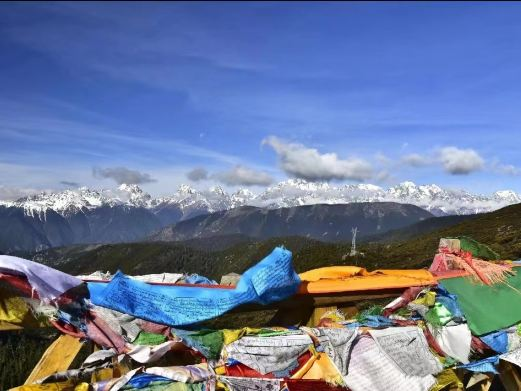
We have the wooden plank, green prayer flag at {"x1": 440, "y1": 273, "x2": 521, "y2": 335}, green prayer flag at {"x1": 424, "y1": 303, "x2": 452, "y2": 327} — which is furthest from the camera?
green prayer flag at {"x1": 440, "y1": 273, "x2": 521, "y2": 335}

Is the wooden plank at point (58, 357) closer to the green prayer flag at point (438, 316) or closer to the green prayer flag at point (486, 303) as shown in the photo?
the green prayer flag at point (438, 316)

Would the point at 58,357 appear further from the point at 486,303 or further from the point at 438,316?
the point at 486,303

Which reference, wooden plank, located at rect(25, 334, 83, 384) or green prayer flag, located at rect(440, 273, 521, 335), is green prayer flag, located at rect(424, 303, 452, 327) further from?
wooden plank, located at rect(25, 334, 83, 384)

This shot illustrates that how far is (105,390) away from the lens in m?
4.10

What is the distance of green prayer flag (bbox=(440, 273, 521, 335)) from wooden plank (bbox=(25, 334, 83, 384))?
15.7ft

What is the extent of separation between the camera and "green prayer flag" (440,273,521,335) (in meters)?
6.37

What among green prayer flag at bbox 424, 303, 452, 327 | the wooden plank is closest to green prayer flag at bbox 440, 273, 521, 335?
green prayer flag at bbox 424, 303, 452, 327

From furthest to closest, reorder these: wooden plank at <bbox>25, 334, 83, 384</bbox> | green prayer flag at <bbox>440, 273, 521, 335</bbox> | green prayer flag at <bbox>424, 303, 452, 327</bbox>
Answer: green prayer flag at <bbox>440, 273, 521, 335</bbox> < green prayer flag at <bbox>424, 303, 452, 327</bbox> < wooden plank at <bbox>25, 334, 83, 384</bbox>

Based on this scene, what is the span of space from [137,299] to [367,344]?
2658 millimetres

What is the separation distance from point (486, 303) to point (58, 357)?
5.58 metres

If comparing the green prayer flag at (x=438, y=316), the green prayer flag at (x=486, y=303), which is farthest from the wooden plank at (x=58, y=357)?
the green prayer flag at (x=486, y=303)

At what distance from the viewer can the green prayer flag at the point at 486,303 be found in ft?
20.9

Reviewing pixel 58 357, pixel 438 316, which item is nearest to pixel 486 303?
pixel 438 316

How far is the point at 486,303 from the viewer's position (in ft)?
21.8
